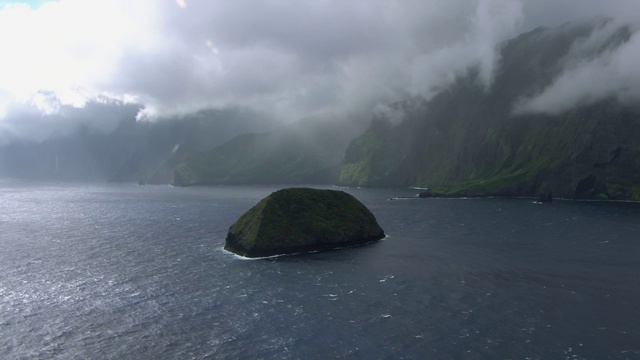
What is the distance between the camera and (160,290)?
256 ft

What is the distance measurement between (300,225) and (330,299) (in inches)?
1705

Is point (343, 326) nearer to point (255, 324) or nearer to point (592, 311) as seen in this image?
point (255, 324)

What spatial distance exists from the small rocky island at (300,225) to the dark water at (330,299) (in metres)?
5.26

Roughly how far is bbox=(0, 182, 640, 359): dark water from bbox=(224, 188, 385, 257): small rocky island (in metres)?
5.26

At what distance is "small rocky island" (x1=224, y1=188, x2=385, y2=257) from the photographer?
352ft

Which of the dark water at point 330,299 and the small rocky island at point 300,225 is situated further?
the small rocky island at point 300,225

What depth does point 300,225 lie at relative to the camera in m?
114

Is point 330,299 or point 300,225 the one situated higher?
point 300,225

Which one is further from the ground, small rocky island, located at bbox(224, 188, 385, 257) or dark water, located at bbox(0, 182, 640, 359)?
small rocky island, located at bbox(224, 188, 385, 257)

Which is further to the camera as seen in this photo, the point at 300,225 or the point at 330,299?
the point at 300,225

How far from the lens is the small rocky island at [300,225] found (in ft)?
352

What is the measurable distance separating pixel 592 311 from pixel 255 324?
47404mm

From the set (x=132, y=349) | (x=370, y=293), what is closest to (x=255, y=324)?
(x=132, y=349)

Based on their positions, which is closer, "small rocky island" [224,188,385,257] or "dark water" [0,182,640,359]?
"dark water" [0,182,640,359]
